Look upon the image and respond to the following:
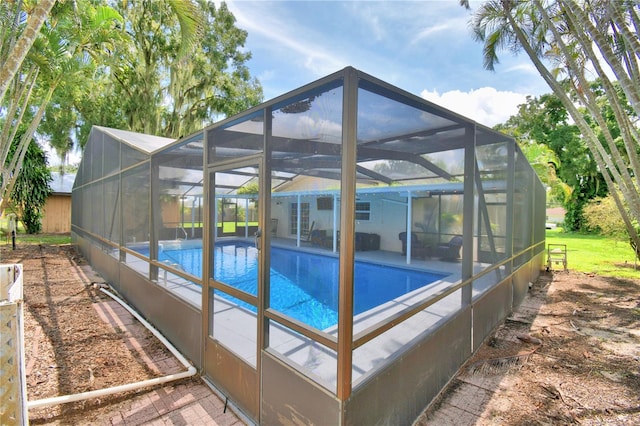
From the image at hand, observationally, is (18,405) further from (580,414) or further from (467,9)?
(467,9)

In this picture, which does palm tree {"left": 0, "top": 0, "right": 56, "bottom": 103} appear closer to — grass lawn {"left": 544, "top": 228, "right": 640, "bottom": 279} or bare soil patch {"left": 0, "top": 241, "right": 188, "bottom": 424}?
bare soil patch {"left": 0, "top": 241, "right": 188, "bottom": 424}

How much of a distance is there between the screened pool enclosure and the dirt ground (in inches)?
16.0

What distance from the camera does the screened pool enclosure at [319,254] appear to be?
212 cm

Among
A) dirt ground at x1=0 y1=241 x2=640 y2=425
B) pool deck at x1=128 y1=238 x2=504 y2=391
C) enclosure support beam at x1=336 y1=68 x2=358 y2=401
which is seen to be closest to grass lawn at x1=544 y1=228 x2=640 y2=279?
dirt ground at x1=0 y1=241 x2=640 y2=425

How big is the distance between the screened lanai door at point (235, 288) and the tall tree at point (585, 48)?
537 centimetres

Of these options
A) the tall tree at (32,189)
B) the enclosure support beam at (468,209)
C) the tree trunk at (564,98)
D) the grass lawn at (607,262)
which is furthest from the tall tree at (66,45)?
the grass lawn at (607,262)

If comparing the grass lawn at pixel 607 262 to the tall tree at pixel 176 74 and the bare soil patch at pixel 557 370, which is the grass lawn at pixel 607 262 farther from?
the tall tree at pixel 176 74

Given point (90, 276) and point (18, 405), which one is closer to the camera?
point (18, 405)

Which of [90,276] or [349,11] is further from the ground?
[349,11]

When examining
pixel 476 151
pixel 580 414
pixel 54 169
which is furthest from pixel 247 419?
pixel 54 169

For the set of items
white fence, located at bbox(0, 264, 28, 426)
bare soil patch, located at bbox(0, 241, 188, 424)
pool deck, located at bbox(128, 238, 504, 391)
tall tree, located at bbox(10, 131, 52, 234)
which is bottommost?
bare soil patch, located at bbox(0, 241, 188, 424)

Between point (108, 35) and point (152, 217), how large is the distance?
225 inches

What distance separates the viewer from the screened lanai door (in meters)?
2.67

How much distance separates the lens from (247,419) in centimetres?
266
